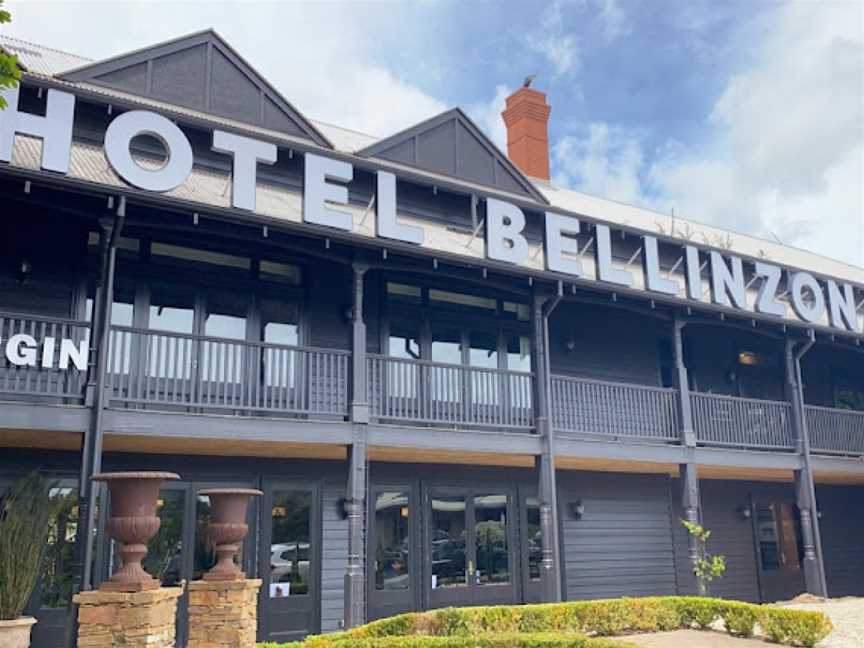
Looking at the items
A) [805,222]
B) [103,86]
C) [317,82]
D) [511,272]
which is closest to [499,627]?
[511,272]

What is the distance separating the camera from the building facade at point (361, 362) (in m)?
10.8

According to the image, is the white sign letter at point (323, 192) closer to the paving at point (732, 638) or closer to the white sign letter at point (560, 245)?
the white sign letter at point (560, 245)

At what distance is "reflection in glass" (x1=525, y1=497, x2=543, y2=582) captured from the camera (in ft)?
49.5

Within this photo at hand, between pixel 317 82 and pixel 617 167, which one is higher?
pixel 317 82

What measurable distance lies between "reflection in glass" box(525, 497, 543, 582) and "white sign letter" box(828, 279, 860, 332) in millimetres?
7663

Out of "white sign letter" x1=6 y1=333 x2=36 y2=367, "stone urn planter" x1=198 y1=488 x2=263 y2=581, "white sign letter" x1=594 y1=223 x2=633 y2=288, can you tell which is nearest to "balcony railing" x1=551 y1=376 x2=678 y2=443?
"white sign letter" x1=594 y1=223 x2=633 y2=288

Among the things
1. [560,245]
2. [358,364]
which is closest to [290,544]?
[358,364]

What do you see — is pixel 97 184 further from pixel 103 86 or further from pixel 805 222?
pixel 805 222

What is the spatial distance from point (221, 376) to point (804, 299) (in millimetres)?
12053

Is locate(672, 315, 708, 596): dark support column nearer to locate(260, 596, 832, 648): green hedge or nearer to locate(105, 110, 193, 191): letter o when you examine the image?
locate(260, 596, 832, 648): green hedge

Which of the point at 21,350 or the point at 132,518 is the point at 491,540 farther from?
the point at 132,518

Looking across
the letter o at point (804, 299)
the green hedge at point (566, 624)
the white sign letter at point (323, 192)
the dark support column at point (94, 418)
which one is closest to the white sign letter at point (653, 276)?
the letter o at point (804, 299)

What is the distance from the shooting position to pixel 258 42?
28562mm

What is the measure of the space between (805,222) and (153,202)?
11807 centimetres
